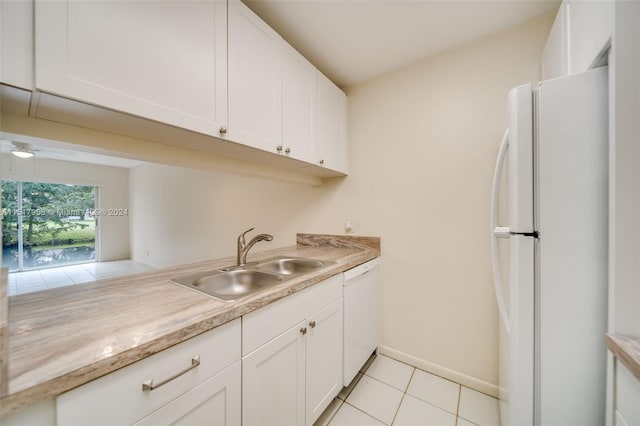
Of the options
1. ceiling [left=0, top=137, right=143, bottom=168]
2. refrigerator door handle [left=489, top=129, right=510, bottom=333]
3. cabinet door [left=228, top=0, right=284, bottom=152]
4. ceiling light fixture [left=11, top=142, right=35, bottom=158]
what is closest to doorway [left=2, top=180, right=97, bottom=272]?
ceiling [left=0, top=137, right=143, bottom=168]

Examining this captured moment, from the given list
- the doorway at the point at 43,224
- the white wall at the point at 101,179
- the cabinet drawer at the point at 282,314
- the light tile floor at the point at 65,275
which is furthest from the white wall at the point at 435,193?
the white wall at the point at 101,179

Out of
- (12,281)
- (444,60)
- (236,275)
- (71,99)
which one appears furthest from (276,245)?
(12,281)

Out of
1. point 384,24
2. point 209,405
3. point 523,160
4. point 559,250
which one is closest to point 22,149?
point 209,405

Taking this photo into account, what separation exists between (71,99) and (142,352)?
32.6 inches

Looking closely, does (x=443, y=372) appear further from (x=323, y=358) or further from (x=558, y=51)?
(x=558, y=51)

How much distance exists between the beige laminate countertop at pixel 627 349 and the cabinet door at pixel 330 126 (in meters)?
1.59

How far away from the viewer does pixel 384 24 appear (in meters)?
1.44

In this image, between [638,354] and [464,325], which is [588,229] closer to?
[638,354]

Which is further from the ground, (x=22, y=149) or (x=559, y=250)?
(x=22, y=149)

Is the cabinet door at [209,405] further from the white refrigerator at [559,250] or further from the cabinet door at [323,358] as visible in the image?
the white refrigerator at [559,250]

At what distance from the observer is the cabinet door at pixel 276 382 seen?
87 centimetres

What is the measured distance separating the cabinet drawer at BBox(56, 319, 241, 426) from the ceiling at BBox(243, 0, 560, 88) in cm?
174

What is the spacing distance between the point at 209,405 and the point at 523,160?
4.70 ft

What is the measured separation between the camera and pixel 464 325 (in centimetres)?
162
